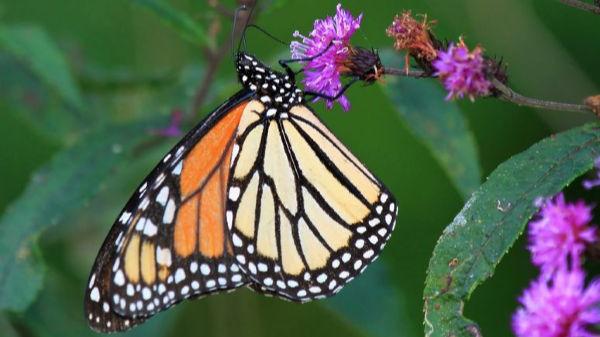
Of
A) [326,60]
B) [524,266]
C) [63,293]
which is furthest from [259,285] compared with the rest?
[524,266]

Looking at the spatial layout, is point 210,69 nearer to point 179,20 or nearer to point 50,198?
point 179,20

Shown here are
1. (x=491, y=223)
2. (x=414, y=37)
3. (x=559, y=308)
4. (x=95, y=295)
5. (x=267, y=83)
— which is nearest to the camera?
(x=559, y=308)

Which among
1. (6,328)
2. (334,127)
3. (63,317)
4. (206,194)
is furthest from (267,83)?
(334,127)

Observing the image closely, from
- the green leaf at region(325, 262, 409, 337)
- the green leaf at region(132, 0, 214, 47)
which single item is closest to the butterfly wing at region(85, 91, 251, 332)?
the green leaf at region(132, 0, 214, 47)

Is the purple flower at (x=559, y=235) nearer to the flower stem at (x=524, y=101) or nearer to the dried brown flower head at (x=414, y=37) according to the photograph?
the flower stem at (x=524, y=101)

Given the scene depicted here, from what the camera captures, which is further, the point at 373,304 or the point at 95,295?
the point at 373,304

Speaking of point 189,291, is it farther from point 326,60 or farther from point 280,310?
point 280,310

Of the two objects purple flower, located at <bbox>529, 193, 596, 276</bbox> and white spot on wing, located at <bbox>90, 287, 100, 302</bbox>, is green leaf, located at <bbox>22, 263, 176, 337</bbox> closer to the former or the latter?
white spot on wing, located at <bbox>90, 287, 100, 302</bbox>
